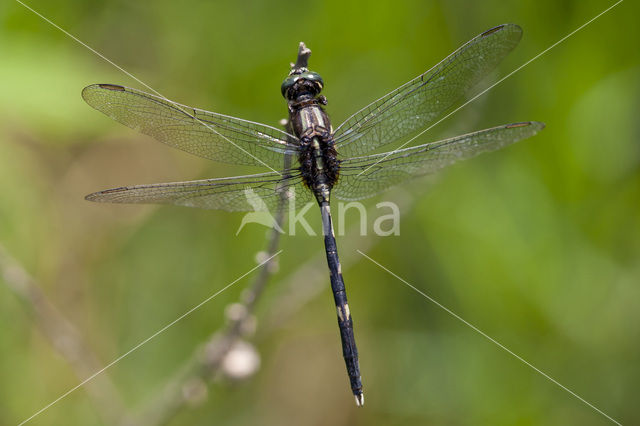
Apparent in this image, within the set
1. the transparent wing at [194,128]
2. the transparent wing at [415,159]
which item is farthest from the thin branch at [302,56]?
the transparent wing at [415,159]

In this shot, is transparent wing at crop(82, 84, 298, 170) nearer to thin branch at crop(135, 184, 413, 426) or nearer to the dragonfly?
the dragonfly

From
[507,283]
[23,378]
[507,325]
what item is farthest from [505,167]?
[23,378]

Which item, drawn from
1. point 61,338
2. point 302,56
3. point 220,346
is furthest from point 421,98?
point 61,338

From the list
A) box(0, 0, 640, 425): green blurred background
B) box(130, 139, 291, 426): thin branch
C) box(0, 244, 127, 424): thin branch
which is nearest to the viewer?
box(130, 139, 291, 426): thin branch

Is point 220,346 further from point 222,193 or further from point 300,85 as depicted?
point 300,85

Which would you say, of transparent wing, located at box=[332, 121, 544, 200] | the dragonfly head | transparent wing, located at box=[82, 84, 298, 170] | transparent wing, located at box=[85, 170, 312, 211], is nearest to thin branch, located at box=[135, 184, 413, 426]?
transparent wing, located at box=[332, 121, 544, 200]
